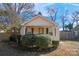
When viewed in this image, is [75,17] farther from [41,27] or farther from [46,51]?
[46,51]

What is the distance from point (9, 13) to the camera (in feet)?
11.0

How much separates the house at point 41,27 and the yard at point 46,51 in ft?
0.58

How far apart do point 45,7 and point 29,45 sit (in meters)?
0.65

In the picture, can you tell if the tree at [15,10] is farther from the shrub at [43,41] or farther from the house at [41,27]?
the shrub at [43,41]

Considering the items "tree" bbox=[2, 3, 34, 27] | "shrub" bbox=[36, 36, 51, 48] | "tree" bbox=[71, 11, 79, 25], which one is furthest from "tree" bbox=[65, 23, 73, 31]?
"tree" bbox=[2, 3, 34, 27]

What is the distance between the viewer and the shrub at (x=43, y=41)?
3.34 m

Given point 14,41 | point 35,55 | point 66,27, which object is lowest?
point 35,55

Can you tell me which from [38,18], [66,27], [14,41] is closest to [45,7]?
[38,18]

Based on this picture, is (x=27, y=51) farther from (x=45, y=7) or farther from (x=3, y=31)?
(x=45, y=7)

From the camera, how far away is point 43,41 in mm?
3342

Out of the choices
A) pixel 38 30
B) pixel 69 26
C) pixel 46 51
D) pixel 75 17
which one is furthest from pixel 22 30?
pixel 75 17

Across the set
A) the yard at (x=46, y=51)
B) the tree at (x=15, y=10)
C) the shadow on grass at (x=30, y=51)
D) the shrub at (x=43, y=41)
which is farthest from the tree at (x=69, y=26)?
the tree at (x=15, y=10)

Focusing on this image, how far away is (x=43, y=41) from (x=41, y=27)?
0.23m

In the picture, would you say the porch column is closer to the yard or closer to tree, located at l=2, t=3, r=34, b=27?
tree, located at l=2, t=3, r=34, b=27
